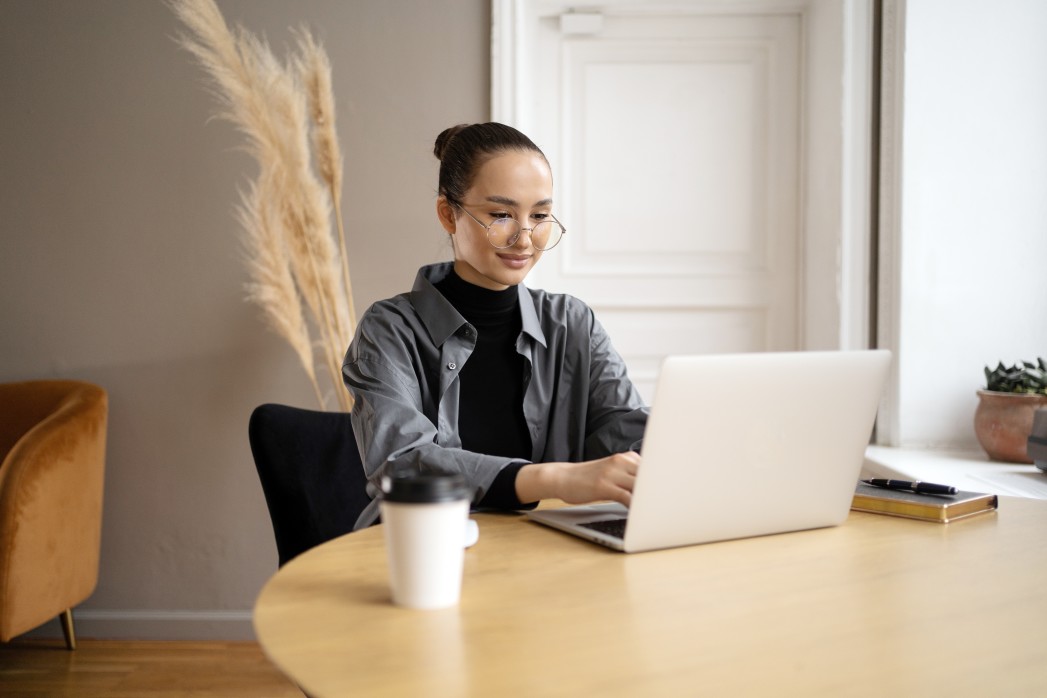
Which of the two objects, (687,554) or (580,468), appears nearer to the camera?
(687,554)

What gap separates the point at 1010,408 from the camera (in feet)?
7.33

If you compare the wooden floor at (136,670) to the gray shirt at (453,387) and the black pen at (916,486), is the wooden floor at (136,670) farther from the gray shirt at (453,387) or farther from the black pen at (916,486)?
the black pen at (916,486)

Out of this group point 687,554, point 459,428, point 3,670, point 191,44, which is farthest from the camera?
point 191,44

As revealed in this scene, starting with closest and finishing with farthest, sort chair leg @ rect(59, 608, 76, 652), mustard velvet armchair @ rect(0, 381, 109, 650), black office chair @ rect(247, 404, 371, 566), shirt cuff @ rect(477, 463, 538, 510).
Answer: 1. shirt cuff @ rect(477, 463, 538, 510)
2. black office chair @ rect(247, 404, 371, 566)
3. mustard velvet armchair @ rect(0, 381, 109, 650)
4. chair leg @ rect(59, 608, 76, 652)

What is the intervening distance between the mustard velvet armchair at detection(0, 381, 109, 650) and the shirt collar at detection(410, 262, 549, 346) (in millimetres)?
1335

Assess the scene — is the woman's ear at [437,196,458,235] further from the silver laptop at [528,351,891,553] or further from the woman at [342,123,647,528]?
the silver laptop at [528,351,891,553]

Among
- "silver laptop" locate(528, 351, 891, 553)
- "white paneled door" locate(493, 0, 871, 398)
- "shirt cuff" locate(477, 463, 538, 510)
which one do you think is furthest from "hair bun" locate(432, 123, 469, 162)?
"white paneled door" locate(493, 0, 871, 398)

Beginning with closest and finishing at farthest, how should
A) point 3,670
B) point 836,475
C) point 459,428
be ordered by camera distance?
point 836,475, point 459,428, point 3,670

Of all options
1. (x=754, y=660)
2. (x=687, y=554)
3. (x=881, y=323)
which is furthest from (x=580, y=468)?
(x=881, y=323)

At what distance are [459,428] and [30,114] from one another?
2.02 m

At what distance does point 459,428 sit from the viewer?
5.24 ft

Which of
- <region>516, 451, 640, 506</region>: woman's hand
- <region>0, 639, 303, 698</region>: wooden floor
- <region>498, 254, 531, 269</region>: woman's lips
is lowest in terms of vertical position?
<region>0, 639, 303, 698</region>: wooden floor

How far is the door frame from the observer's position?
2600 millimetres

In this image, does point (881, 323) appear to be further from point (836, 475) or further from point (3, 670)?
point (3, 670)
